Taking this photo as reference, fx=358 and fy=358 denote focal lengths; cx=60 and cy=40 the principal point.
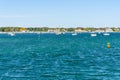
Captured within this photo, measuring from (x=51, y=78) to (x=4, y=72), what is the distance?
29.4 ft

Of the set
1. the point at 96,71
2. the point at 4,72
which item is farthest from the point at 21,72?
the point at 96,71

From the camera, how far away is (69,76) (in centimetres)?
4788

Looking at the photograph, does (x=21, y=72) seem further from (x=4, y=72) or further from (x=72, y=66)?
(x=72, y=66)

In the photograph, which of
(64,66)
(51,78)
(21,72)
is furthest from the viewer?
(64,66)

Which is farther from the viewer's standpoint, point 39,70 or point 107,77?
point 39,70

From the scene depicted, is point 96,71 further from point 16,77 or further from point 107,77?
point 16,77

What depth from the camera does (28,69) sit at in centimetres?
5497

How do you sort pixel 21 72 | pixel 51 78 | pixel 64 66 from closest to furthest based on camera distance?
pixel 51 78, pixel 21 72, pixel 64 66

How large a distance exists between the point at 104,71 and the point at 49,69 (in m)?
8.48

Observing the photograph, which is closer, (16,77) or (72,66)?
(16,77)

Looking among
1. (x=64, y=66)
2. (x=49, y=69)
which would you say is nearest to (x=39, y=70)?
(x=49, y=69)

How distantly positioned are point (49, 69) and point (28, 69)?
322cm

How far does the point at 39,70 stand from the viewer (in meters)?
54.2

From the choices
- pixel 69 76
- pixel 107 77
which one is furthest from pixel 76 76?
pixel 107 77
